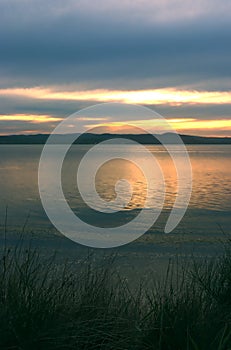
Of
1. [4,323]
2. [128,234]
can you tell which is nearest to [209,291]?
[4,323]

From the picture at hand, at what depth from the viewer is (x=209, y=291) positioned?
5.18 metres

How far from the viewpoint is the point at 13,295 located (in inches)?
152

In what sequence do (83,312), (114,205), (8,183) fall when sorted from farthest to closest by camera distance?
(8,183) < (114,205) < (83,312)

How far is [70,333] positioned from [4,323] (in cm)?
50

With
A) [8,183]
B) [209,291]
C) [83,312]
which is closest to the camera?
[83,312]

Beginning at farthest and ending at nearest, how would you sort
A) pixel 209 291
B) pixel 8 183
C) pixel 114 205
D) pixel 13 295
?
1. pixel 8 183
2. pixel 114 205
3. pixel 209 291
4. pixel 13 295

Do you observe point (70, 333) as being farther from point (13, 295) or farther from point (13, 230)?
point (13, 230)

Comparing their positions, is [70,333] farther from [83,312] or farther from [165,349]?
[165,349]

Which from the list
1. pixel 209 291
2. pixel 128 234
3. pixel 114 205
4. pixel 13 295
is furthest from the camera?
pixel 114 205

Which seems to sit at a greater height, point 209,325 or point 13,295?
point 13,295

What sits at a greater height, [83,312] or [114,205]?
[83,312]

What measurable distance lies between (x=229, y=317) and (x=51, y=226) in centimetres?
917

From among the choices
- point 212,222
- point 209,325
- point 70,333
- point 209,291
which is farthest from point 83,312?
point 212,222

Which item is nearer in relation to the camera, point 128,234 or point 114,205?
point 128,234
